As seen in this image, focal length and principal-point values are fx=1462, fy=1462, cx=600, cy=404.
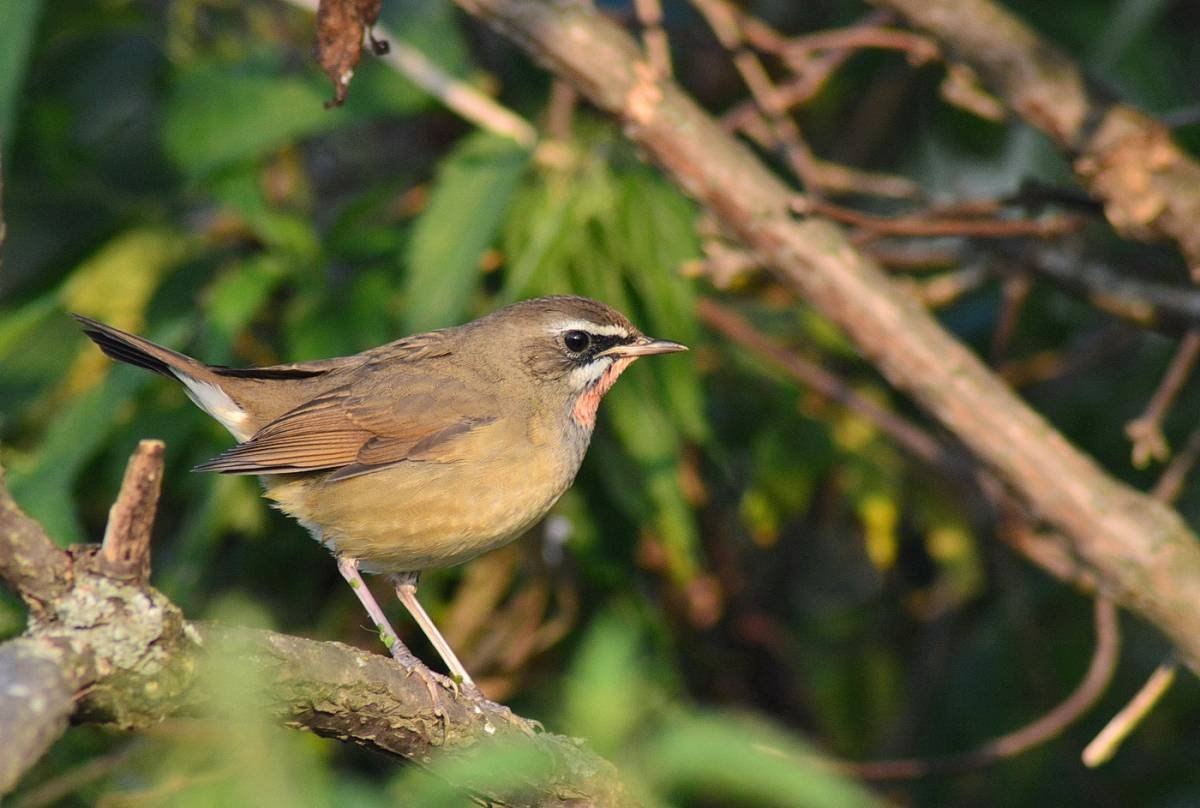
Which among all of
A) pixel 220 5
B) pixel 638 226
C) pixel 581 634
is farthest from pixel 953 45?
pixel 220 5

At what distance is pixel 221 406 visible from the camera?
504 centimetres

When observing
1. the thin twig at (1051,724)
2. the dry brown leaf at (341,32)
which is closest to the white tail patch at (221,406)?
the dry brown leaf at (341,32)

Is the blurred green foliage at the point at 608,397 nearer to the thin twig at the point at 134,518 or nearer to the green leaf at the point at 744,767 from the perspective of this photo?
the thin twig at the point at 134,518

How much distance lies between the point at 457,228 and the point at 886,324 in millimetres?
1472

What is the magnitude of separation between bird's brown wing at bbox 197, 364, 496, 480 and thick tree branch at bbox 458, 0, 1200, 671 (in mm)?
1078

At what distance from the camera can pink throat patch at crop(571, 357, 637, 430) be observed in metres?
5.07

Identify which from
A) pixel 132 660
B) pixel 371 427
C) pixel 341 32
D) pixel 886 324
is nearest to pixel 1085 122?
pixel 886 324

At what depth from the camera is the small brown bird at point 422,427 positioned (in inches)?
179

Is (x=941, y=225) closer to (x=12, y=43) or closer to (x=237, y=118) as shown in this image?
(x=237, y=118)

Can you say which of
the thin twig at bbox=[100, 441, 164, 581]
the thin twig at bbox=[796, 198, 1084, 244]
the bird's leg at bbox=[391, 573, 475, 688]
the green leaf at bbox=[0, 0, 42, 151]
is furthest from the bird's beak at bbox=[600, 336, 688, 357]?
the thin twig at bbox=[100, 441, 164, 581]

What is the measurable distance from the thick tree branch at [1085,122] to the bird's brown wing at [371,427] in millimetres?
1953

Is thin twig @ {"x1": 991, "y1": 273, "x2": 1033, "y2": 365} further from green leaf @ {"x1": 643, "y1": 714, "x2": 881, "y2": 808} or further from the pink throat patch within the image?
green leaf @ {"x1": 643, "y1": 714, "x2": 881, "y2": 808}

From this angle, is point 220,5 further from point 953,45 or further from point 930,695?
point 930,695

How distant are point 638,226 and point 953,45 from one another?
1.21 m
